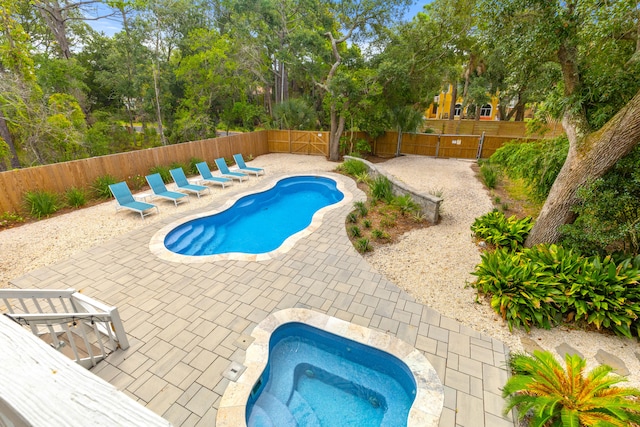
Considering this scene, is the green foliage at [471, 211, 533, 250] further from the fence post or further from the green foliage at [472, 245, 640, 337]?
the fence post

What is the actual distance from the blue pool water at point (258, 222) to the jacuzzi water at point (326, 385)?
332 cm

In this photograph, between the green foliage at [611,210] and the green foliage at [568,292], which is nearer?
the green foliage at [568,292]

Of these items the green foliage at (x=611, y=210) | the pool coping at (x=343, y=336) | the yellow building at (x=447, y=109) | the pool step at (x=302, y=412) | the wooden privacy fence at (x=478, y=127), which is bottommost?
the pool step at (x=302, y=412)

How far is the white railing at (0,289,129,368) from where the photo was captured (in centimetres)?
327

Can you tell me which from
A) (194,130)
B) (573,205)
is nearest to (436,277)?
(573,205)

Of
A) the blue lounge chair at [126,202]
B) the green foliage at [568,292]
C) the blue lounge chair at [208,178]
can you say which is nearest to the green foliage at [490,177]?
the green foliage at [568,292]

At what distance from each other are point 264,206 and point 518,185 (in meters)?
9.87

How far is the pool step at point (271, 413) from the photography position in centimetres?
349

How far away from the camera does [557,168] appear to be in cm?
666

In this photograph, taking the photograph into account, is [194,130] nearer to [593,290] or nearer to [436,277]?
[436,277]

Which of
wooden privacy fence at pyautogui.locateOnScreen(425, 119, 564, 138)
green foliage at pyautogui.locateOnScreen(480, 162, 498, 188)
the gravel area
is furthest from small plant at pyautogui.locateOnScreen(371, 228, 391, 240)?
wooden privacy fence at pyautogui.locateOnScreen(425, 119, 564, 138)

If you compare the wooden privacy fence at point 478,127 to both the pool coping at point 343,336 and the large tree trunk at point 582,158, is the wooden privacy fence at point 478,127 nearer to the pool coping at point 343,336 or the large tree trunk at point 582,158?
the large tree trunk at point 582,158

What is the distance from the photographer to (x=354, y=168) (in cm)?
1359

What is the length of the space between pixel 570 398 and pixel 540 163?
19.5 feet
